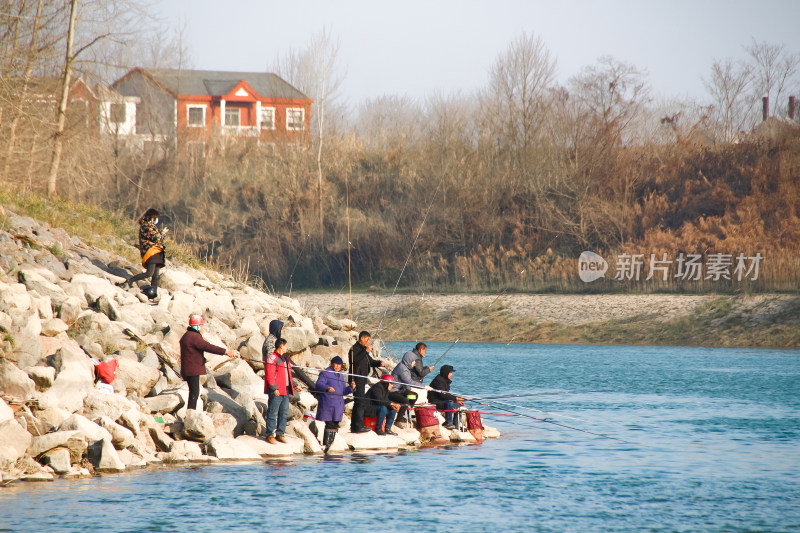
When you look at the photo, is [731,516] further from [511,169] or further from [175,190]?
[175,190]

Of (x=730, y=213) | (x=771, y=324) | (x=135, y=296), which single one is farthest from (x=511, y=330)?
(x=135, y=296)

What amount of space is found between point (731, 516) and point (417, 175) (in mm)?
42233

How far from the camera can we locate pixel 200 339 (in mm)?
13141

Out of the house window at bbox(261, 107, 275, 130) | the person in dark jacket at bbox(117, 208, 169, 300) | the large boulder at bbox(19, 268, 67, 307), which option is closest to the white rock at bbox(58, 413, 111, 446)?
the large boulder at bbox(19, 268, 67, 307)

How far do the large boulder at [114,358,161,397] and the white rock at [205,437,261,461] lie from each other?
4.50ft

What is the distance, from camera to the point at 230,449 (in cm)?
1293

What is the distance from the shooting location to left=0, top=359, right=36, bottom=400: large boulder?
11922 mm

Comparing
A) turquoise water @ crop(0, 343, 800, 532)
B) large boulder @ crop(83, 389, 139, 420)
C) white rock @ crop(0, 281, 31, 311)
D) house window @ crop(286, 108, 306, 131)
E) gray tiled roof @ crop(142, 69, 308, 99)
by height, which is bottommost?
turquoise water @ crop(0, 343, 800, 532)

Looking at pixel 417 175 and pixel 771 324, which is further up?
pixel 417 175

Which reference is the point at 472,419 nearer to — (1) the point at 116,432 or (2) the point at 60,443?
(1) the point at 116,432

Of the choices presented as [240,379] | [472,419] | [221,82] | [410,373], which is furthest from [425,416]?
[221,82]

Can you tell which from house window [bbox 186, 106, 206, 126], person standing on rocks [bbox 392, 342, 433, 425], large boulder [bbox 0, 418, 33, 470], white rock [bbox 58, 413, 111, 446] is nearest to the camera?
large boulder [bbox 0, 418, 33, 470]

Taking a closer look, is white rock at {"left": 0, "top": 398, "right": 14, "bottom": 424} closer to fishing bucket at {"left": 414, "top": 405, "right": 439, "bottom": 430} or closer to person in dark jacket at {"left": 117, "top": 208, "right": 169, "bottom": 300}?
person in dark jacket at {"left": 117, "top": 208, "right": 169, "bottom": 300}

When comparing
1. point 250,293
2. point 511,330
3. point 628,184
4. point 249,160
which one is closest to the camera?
point 250,293
